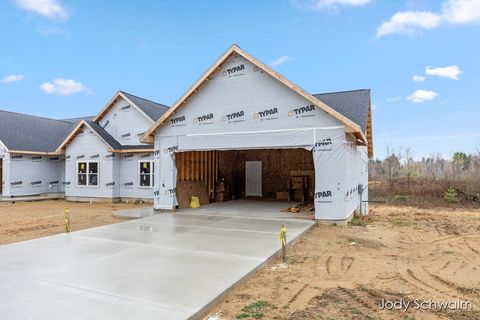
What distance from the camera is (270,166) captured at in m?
18.3

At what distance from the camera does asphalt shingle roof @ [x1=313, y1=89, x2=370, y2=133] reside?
11.1 m

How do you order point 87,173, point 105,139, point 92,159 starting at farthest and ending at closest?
point 87,173
point 92,159
point 105,139

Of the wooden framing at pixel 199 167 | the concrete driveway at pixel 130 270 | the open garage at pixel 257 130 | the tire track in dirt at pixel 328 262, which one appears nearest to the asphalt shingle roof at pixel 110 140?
the wooden framing at pixel 199 167

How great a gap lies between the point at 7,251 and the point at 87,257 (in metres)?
1.93

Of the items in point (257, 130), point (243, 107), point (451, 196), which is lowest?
point (451, 196)

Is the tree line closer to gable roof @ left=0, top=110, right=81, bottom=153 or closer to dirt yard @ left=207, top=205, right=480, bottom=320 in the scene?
dirt yard @ left=207, top=205, right=480, bottom=320

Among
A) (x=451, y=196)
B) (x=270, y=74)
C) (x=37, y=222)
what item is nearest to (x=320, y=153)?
(x=270, y=74)

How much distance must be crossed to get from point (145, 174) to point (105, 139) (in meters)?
3.00

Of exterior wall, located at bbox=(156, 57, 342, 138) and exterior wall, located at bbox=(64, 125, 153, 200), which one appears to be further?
exterior wall, located at bbox=(64, 125, 153, 200)

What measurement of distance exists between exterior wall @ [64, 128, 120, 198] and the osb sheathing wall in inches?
251

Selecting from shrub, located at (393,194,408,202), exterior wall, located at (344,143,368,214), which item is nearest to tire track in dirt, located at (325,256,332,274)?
exterior wall, located at (344,143,368,214)

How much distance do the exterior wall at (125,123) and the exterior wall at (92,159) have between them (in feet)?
3.73

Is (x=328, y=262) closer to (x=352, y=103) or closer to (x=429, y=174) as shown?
(x=352, y=103)

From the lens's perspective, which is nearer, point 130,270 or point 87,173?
point 130,270
